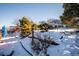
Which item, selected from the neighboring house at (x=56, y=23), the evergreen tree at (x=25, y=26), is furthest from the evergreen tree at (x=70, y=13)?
the evergreen tree at (x=25, y=26)

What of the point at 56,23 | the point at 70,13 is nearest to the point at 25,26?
the point at 56,23

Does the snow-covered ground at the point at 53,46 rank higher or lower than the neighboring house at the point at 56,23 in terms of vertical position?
lower

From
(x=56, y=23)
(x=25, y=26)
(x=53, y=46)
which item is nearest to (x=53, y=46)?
(x=53, y=46)

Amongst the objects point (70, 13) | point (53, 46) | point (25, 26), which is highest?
point (70, 13)

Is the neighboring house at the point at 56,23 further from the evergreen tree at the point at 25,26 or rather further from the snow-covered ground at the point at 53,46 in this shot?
the evergreen tree at the point at 25,26

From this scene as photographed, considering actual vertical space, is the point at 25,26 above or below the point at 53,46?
above

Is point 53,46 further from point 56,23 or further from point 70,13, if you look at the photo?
point 70,13

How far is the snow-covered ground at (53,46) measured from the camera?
66.2 inches

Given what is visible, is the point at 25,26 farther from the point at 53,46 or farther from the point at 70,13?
the point at 70,13

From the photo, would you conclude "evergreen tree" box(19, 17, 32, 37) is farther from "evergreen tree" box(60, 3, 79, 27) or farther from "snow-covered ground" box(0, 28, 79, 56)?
"evergreen tree" box(60, 3, 79, 27)

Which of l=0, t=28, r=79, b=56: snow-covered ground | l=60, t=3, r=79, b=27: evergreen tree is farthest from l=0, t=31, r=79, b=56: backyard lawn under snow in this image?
l=60, t=3, r=79, b=27: evergreen tree

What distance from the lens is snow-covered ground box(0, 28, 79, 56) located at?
1681 millimetres

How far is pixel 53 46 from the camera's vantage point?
5.54ft

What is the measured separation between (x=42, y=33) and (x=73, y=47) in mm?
324
